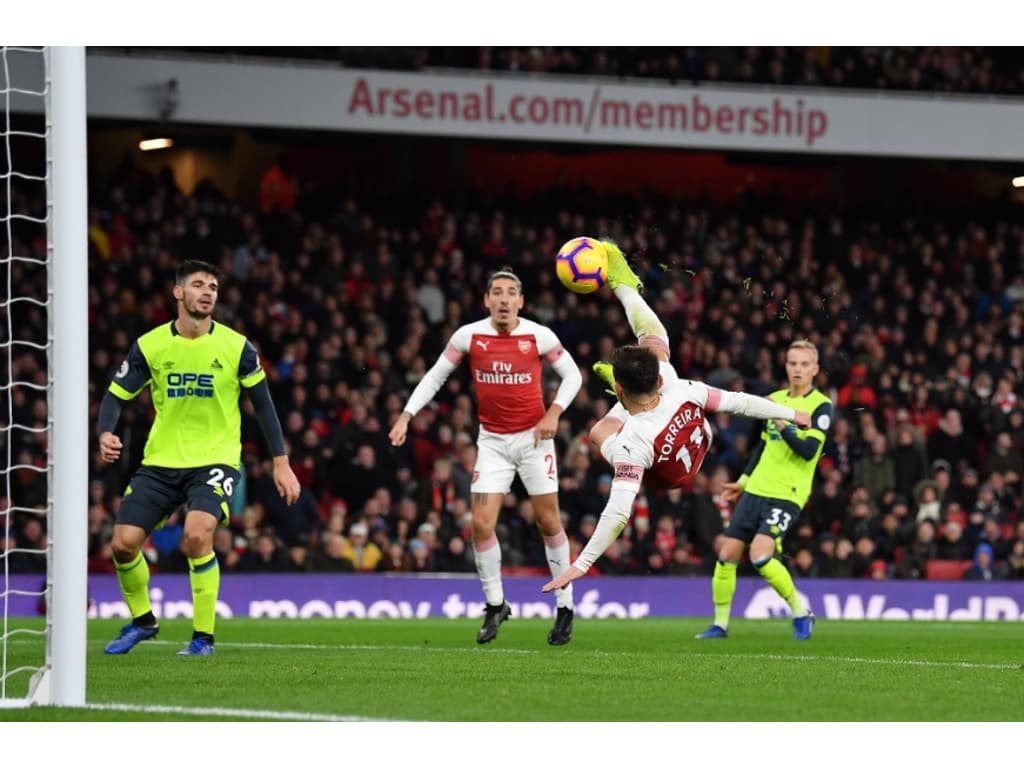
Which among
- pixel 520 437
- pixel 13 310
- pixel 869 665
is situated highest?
pixel 13 310

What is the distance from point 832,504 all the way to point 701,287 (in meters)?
4.24

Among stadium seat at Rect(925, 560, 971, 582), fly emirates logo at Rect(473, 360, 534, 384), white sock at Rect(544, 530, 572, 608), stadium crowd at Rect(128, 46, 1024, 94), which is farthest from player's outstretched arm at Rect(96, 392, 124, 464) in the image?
stadium crowd at Rect(128, 46, 1024, 94)

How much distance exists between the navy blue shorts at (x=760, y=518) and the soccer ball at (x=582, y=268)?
304 centimetres

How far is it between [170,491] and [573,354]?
11616 mm

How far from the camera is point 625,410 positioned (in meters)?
10.2

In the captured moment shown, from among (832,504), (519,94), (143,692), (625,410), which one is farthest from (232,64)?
(143,692)

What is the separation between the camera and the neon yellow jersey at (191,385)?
10.2 metres

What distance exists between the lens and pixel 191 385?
10234 mm

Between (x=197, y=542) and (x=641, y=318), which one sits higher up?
(x=641, y=318)

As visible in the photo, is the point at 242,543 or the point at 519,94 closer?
the point at 242,543

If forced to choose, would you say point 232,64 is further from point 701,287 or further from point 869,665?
point 869,665

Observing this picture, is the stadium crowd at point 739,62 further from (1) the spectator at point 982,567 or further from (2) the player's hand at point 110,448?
(2) the player's hand at point 110,448

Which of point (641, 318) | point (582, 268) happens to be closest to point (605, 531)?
point (641, 318)

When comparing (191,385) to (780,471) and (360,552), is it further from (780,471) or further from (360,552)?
(360,552)
